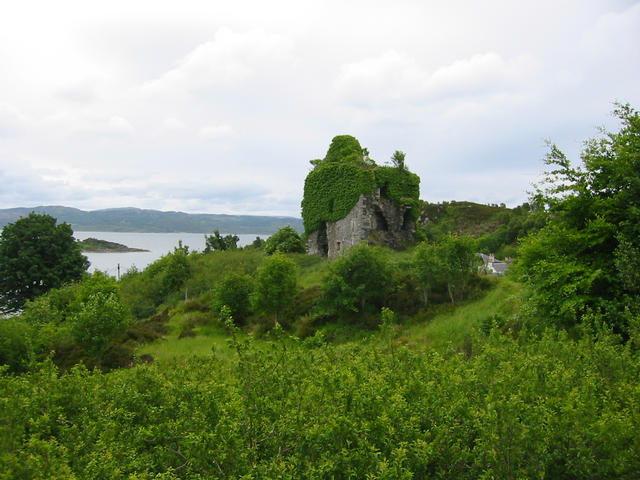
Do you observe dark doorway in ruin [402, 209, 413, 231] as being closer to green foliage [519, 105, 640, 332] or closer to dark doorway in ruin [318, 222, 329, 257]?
dark doorway in ruin [318, 222, 329, 257]

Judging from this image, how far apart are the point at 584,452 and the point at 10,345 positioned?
1822cm

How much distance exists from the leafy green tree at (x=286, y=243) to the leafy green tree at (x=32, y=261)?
16784 millimetres

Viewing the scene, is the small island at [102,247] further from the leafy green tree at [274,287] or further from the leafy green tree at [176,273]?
the leafy green tree at [274,287]

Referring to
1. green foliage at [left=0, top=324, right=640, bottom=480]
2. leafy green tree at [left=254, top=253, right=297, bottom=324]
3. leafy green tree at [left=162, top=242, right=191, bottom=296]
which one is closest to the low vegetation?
green foliage at [left=0, top=324, right=640, bottom=480]

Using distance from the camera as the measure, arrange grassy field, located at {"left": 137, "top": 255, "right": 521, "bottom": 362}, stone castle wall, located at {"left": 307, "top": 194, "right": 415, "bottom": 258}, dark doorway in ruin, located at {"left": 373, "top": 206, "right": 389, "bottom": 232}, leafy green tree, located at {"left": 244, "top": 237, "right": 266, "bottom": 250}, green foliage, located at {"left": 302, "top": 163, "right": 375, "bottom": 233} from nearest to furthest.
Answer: grassy field, located at {"left": 137, "top": 255, "right": 521, "bottom": 362} < stone castle wall, located at {"left": 307, "top": 194, "right": 415, "bottom": 258} < green foliage, located at {"left": 302, "top": 163, "right": 375, "bottom": 233} < dark doorway in ruin, located at {"left": 373, "top": 206, "right": 389, "bottom": 232} < leafy green tree, located at {"left": 244, "top": 237, "right": 266, "bottom": 250}

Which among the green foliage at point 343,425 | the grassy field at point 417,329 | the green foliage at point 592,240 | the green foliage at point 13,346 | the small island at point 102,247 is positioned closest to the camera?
the green foliage at point 343,425

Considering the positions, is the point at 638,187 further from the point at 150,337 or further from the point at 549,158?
the point at 150,337

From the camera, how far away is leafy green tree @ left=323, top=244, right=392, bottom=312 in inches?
797

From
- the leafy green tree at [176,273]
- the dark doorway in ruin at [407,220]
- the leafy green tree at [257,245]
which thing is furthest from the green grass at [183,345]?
the leafy green tree at [257,245]

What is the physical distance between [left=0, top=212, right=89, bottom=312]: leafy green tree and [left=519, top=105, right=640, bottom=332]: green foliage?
108 feet

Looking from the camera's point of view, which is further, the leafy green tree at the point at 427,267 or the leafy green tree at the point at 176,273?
the leafy green tree at the point at 176,273

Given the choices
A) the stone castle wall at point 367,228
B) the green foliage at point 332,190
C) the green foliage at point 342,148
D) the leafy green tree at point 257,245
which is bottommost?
the leafy green tree at point 257,245

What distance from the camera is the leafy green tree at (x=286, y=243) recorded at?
36391 millimetres

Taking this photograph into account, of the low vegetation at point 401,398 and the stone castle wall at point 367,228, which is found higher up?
the stone castle wall at point 367,228
